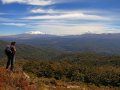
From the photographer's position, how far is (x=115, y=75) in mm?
45438

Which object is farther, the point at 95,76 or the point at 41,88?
the point at 95,76

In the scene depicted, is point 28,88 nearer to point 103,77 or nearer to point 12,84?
point 12,84

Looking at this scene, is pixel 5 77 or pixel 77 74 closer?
pixel 5 77

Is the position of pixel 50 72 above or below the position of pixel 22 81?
below

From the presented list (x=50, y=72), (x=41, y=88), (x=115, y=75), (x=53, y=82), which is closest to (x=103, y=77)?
(x=115, y=75)

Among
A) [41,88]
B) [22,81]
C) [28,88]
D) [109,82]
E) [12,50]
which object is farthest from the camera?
[109,82]

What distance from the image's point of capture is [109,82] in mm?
43062

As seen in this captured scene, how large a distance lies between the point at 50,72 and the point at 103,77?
8.91 meters

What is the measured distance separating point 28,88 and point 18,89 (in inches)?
19.5

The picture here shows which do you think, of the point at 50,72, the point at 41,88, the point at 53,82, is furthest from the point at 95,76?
the point at 41,88

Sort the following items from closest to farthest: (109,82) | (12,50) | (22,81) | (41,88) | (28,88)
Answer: (28,88)
(22,81)
(41,88)
(12,50)
(109,82)

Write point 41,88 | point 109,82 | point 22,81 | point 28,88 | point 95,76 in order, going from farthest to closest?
point 95,76 < point 109,82 < point 41,88 < point 22,81 < point 28,88

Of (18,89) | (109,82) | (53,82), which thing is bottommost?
(109,82)

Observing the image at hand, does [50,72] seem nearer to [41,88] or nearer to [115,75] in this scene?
[115,75]
